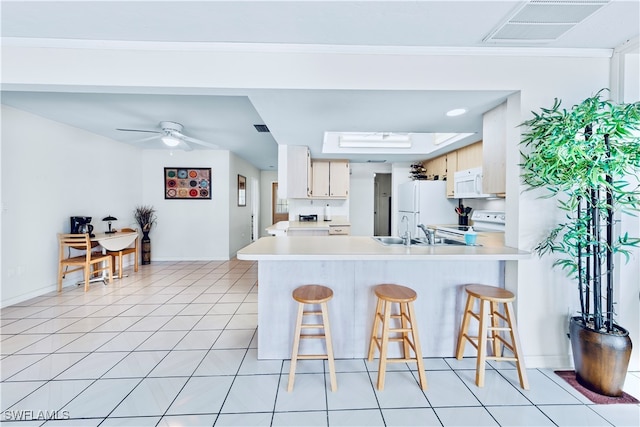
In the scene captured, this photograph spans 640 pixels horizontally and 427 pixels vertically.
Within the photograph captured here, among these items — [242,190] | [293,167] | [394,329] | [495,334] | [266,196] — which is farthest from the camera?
[266,196]

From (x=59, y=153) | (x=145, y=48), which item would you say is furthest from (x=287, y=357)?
(x=59, y=153)

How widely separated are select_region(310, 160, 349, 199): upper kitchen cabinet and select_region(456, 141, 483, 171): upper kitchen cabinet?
179 cm

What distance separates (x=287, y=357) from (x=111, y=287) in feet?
10.2

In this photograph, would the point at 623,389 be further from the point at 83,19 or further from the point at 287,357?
the point at 83,19

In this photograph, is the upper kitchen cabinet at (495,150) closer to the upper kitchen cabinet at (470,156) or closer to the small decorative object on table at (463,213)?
the upper kitchen cabinet at (470,156)

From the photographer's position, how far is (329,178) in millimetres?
4652

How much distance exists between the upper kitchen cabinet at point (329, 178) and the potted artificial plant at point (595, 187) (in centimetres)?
306

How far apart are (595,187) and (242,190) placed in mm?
5973

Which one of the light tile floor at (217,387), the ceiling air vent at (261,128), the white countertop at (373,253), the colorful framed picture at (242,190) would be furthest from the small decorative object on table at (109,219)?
the white countertop at (373,253)

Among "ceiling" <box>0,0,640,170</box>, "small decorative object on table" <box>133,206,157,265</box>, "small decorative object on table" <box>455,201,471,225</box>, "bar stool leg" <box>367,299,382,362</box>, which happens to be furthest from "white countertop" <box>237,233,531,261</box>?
"small decorative object on table" <box>133,206,157,265</box>

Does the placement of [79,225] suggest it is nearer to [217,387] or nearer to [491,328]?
[217,387]

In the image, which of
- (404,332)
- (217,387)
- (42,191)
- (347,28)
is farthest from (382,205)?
(42,191)

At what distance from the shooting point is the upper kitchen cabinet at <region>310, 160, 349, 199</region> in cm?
464

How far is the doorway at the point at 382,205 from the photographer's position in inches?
276
